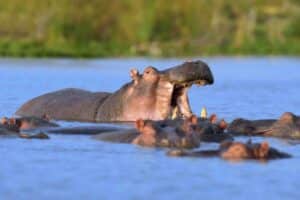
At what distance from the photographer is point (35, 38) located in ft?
140

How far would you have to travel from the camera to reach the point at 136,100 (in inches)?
546

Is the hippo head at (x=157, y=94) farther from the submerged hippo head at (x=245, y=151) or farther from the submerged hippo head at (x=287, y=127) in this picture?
the submerged hippo head at (x=245, y=151)

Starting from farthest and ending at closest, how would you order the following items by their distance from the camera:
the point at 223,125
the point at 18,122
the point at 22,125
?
the point at 22,125 < the point at 18,122 < the point at 223,125

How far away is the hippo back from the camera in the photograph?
1431 centimetres

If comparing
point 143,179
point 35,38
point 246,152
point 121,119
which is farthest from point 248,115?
point 35,38

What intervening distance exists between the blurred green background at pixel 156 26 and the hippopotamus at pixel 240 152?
103 ft

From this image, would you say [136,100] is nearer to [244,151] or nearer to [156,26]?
[244,151]

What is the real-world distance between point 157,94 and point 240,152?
339 cm

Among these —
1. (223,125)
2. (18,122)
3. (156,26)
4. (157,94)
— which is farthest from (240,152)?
(156,26)

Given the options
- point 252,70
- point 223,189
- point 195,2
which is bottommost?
point 223,189

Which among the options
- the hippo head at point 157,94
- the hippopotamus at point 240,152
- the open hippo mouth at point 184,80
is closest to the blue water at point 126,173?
the hippopotamus at point 240,152

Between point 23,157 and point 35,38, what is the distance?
32.4m

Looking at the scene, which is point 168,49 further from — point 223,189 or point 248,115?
point 223,189

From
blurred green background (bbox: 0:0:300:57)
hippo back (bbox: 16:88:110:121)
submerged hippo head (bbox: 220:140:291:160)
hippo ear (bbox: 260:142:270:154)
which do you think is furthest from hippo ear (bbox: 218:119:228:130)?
blurred green background (bbox: 0:0:300:57)
